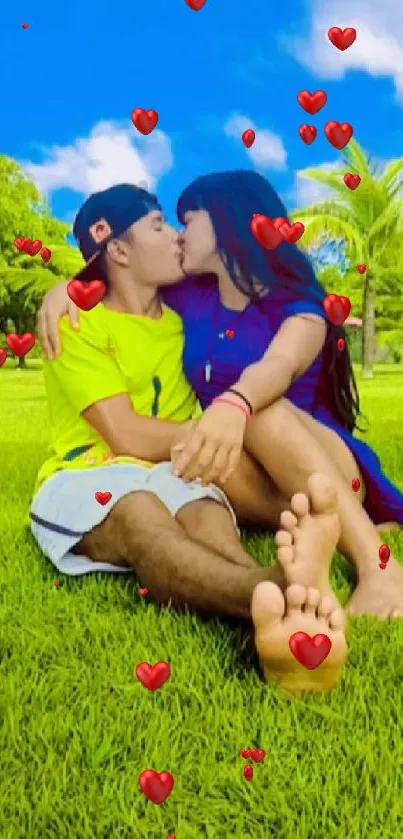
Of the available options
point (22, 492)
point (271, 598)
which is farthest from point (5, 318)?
point (271, 598)

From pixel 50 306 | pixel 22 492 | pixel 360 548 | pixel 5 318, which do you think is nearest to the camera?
pixel 360 548

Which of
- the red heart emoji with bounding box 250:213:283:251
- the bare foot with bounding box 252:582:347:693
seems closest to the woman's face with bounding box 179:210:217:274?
the red heart emoji with bounding box 250:213:283:251

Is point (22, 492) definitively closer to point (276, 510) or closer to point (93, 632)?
point (276, 510)

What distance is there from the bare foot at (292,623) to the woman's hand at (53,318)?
3.33ft

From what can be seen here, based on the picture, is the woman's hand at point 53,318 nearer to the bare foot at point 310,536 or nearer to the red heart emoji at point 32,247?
the red heart emoji at point 32,247

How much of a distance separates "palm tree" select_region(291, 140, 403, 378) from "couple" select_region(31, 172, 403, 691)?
11604 millimetres

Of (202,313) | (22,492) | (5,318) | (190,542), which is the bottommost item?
(5,318)

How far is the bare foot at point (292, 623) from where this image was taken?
174 centimetres

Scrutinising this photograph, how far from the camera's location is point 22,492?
12.5 feet

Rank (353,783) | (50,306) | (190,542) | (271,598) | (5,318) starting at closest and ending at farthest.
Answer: (353,783) < (271,598) < (190,542) < (50,306) < (5,318)

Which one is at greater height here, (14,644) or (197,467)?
(197,467)

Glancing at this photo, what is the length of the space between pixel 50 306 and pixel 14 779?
125cm

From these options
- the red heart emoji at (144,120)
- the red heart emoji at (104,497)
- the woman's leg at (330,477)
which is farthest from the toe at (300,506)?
the red heart emoji at (144,120)

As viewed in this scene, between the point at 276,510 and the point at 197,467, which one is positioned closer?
the point at 197,467
